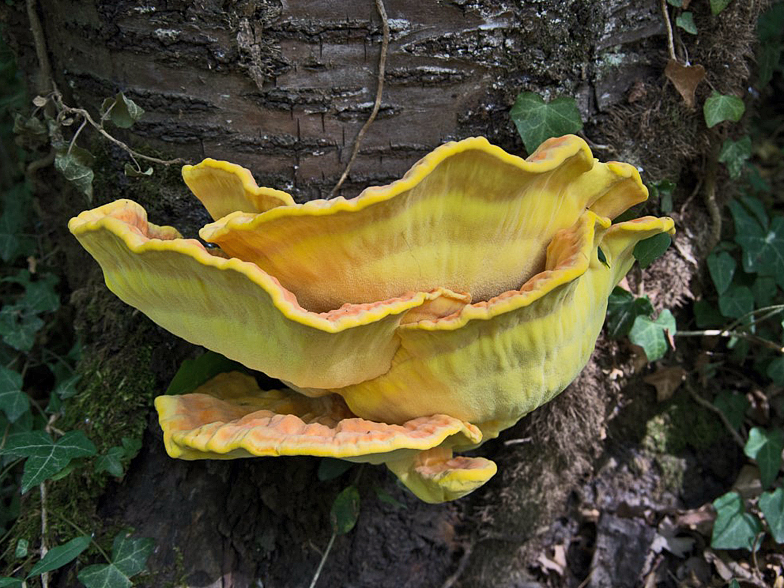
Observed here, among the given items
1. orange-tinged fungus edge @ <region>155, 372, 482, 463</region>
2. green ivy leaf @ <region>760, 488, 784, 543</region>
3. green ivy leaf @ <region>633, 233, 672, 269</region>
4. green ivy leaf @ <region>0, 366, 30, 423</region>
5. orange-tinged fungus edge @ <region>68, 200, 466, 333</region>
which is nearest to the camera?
orange-tinged fungus edge @ <region>68, 200, 466, 333</region>

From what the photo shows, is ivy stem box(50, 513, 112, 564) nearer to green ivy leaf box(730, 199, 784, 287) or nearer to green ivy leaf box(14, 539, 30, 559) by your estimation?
green ivy leaf box(14, 539, 30, 559)

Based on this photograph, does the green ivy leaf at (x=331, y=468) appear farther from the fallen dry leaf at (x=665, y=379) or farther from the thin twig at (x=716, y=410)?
the thin twig at (x=716, y=410)

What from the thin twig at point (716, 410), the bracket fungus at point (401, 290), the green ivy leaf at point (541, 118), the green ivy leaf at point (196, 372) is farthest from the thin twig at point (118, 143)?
the thin twig at point (716, 410)

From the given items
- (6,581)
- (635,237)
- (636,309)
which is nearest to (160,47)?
(635,237)

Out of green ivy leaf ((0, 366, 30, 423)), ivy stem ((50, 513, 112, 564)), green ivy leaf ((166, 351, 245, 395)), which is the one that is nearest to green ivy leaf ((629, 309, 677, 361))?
green ivy leaf ((166, 351, 245, 395))

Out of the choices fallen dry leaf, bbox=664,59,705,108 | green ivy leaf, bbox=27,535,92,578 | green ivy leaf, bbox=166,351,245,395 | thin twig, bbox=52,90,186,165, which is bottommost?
green ivy leaf, bbox=27,535,92,578

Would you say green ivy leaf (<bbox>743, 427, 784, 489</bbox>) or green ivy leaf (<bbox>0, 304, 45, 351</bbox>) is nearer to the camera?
green ivy leaf (<bbox>743, 427, 784, 489</bbox>)

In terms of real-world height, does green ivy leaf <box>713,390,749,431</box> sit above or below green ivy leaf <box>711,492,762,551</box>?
→ above

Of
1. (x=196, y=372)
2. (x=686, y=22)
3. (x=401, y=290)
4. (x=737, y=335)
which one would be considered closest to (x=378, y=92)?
(x=401, y=290)
